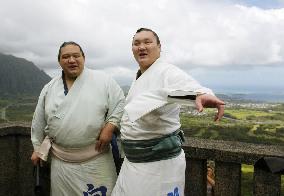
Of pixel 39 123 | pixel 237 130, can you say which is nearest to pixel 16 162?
pixel 39 123

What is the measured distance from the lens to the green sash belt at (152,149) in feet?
9.03

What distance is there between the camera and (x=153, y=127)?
107 inches

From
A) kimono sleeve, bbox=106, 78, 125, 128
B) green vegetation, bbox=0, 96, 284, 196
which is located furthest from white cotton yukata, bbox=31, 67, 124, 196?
green vegetation, bbox=0, 96, 284, 196

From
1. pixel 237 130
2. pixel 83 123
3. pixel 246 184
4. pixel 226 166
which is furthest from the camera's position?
pixel 237 130

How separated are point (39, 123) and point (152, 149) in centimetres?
153

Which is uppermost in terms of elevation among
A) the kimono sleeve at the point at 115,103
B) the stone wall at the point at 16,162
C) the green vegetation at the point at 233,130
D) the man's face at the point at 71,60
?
the man's face at the point at 71,60

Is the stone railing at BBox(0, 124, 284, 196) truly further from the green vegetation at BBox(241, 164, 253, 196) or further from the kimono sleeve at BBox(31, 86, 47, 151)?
the kimono sleeve at BBox(31, 86, 47, 151)

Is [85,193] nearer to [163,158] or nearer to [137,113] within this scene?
[163,158]

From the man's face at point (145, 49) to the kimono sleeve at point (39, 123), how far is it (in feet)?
4.10

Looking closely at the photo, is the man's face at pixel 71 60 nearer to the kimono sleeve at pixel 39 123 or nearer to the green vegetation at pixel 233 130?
the kimono sleeve at pixel 39 123

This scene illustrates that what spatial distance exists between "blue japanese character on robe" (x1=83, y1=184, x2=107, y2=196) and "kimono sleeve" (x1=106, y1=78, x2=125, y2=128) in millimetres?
611

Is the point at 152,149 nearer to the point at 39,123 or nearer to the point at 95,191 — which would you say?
the point at 95,191

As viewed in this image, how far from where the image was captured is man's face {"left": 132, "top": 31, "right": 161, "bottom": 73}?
293 centimetres

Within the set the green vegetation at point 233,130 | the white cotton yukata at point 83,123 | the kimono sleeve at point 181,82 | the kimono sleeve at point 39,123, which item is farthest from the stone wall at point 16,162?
the green vegetation at point 233,130
